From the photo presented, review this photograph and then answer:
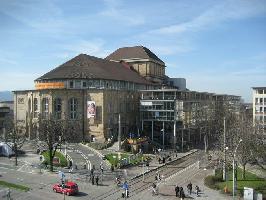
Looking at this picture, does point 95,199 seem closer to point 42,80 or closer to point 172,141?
point 172,141

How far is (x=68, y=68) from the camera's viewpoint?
103312mm

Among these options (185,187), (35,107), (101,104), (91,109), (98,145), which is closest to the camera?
(185,187)

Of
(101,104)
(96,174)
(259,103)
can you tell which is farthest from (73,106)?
(259,103)

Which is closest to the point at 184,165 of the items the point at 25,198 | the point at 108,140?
the point at 108,140

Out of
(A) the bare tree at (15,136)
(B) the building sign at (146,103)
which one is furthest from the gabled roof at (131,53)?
(A) the bare tree at (15,136)

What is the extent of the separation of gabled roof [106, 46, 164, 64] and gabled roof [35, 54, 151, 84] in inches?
803

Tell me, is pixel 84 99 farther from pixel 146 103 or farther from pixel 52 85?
pixel 146 103

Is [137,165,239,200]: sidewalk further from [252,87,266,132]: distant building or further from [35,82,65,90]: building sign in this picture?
[252,87,266,132]: distant building

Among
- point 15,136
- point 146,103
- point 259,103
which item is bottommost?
point 15,136

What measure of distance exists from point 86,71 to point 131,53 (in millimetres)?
41440

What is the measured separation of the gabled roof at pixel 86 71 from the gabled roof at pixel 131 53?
2040 centimetres

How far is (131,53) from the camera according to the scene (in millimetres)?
140375

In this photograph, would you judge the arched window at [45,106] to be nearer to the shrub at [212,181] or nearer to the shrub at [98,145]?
the shrub at [98,145]

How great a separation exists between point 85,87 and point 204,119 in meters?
35.4
